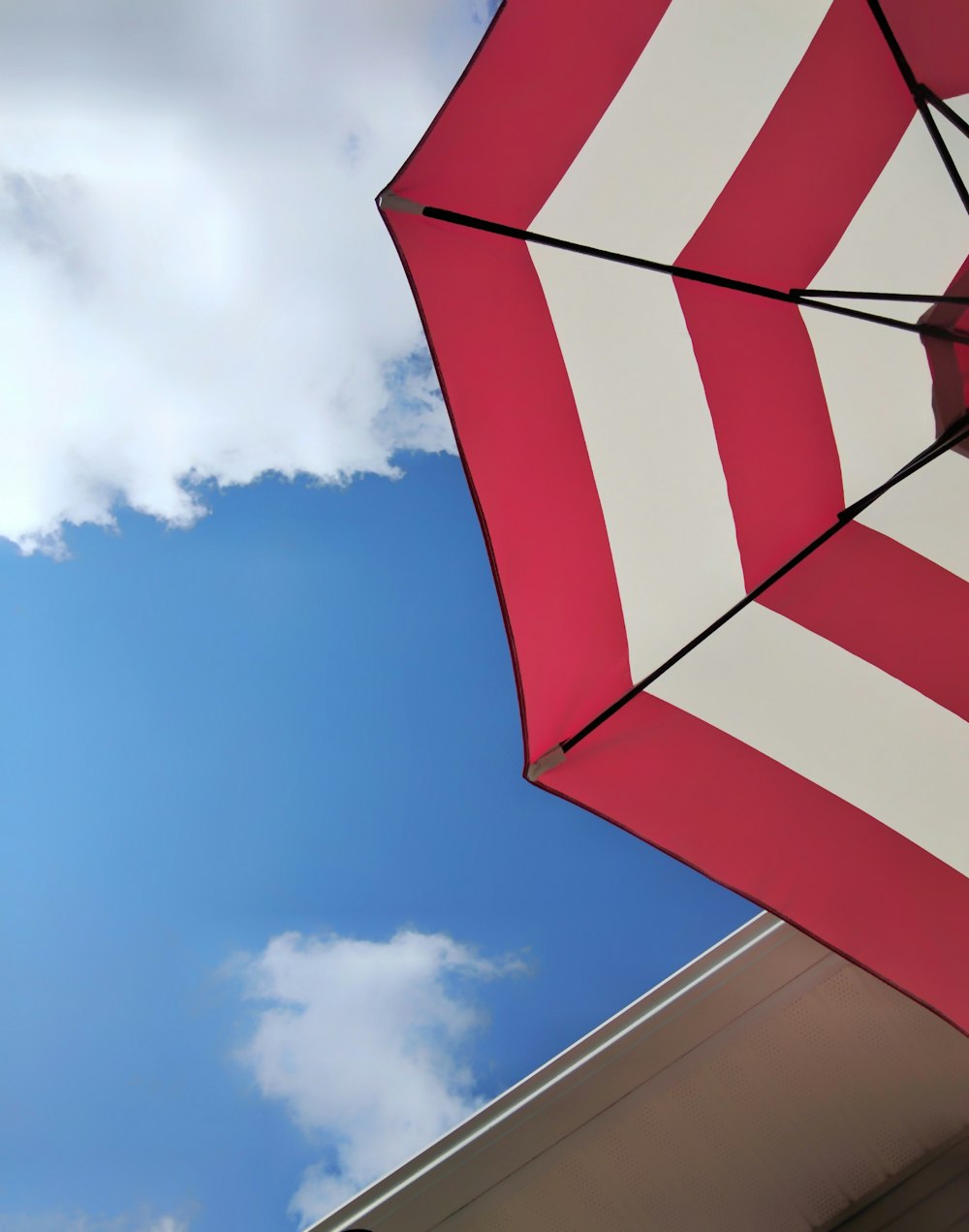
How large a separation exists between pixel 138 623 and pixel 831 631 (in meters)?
5.29

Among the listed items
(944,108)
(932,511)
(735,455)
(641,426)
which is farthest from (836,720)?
(944,108)

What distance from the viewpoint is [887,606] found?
1.59 meters

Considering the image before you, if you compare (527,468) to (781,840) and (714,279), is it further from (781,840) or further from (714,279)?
(781,840)

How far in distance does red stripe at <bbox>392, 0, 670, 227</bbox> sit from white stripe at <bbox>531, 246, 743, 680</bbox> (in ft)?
0.57

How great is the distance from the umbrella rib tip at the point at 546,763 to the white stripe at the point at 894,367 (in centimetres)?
76

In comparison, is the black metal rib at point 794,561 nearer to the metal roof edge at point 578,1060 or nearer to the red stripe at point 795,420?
the red stripe at point 795,420

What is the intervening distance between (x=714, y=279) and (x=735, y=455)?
34cm

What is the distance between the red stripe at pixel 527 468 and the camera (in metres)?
1.52

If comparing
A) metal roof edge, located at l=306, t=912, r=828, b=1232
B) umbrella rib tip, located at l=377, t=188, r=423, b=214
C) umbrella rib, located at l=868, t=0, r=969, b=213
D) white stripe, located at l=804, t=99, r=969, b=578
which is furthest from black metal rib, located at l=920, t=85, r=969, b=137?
metal roof edge, located at l=306, t=912, r=828, b=1232

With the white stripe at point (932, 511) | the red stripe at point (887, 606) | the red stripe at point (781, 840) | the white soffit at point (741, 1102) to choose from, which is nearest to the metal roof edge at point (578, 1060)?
the white soffit at point (741, 1102)

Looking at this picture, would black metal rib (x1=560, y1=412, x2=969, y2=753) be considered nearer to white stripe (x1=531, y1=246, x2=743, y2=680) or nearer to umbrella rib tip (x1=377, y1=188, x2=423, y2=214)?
white stripe (x1=531, y1=246, x2=743, y2=680)

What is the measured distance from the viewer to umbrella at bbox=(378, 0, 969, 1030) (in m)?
1.50

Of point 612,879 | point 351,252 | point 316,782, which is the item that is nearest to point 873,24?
point 612,879

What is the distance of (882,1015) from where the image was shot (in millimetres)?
2055
